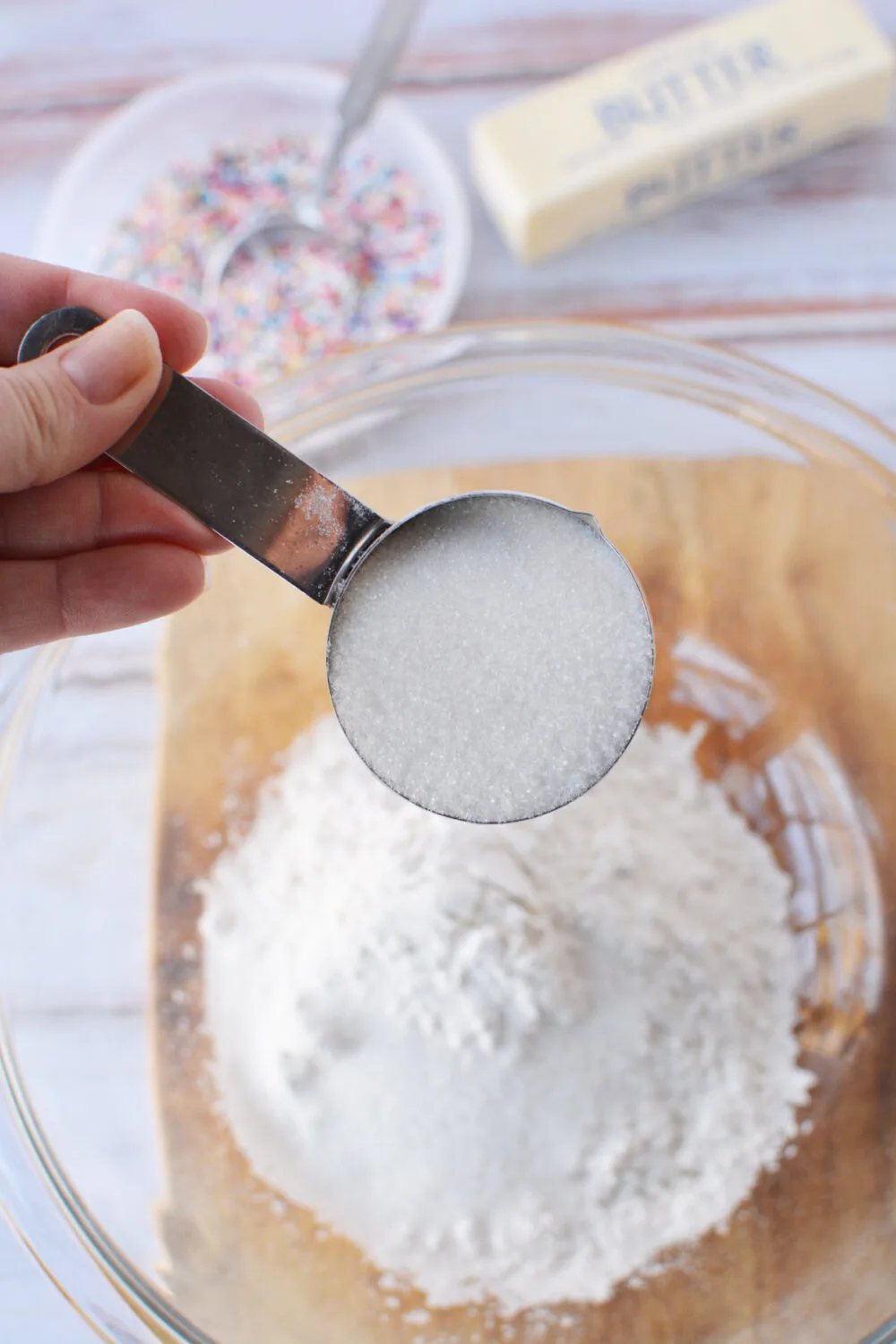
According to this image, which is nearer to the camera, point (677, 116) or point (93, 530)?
point (93, 530)

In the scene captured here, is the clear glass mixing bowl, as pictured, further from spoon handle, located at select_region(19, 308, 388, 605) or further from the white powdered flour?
spoon handle, located at select_region(19, 308, 388, 605)

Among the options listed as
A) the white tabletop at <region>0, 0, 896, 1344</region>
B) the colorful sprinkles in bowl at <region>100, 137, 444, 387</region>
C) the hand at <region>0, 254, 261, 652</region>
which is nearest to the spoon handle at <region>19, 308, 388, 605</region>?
the hand at <region>0, 254, 261, 652</region>

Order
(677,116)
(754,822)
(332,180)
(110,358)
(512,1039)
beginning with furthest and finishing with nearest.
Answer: (332,180)
(677,116)
(754,822)
(512,1039)
(110,358)

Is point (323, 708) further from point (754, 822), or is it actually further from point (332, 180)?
point (332, 180)

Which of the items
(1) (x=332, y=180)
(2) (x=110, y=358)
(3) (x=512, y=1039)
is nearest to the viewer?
(2) (x=110, y=358)

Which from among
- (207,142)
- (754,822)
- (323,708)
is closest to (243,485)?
(323,708)

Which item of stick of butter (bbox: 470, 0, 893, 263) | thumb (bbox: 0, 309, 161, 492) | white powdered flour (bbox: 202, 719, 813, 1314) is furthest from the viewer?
stick of butter (bbox: 470, 0, 893, 263)

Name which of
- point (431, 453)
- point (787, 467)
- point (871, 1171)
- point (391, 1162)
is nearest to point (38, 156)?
point (431, 453)
